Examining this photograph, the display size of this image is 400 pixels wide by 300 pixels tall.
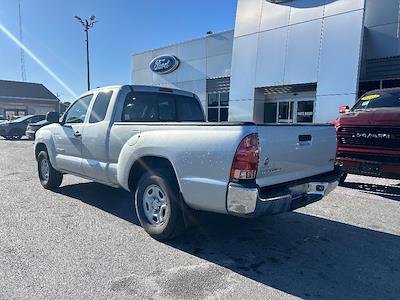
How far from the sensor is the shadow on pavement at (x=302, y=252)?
10.2 feet

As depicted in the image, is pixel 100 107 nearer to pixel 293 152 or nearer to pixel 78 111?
pixel 78 111

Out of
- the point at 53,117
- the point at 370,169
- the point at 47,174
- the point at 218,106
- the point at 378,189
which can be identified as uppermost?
the point at 218,106

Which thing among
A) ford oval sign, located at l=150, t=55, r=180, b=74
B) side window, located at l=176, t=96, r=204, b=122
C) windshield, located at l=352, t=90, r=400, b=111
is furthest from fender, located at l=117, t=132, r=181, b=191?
ford oval sign, located at l=150, t=55, r=180, b=74

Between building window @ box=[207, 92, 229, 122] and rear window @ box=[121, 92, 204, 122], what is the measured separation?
A: 46.2 ft

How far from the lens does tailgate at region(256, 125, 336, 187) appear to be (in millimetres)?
3348

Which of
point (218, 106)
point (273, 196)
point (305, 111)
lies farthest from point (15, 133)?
point (273, 196)

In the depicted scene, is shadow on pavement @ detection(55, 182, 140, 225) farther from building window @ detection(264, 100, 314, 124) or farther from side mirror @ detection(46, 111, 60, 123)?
building window @ detection(264, 100, 314, 124)

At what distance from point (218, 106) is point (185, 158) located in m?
17.0

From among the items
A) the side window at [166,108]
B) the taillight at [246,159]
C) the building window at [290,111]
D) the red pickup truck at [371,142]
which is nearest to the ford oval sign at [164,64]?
the building window at [290,111]

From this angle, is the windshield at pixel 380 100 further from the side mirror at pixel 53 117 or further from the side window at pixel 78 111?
the side mirror at pixel 53 117

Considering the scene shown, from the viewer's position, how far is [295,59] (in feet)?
50.8

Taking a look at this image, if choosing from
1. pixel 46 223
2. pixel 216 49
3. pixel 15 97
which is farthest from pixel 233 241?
pixel 15 97

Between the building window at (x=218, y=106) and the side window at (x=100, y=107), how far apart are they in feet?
48.6

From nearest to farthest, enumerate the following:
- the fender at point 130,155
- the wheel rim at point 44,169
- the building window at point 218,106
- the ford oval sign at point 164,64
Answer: the fender at point 130,155, the wheel rim at point 44,169, the building window at point 218,106, the ford oval sign at point 164,64
